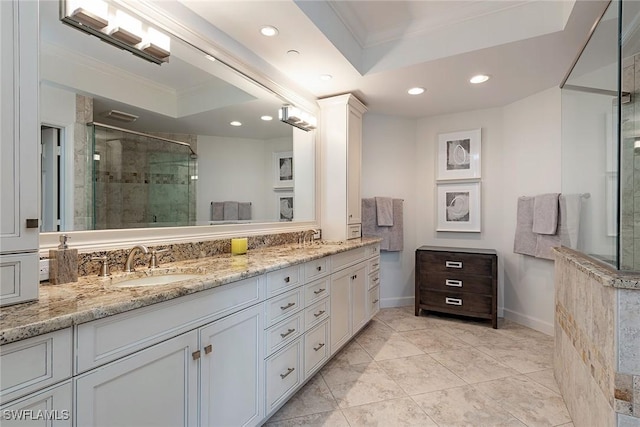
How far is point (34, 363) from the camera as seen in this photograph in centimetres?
79

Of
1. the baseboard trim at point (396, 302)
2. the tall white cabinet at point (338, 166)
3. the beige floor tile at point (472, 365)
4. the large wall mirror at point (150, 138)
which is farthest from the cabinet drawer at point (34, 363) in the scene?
the baseboard trim at point (396, 302)

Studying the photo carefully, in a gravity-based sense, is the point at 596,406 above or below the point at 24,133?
below

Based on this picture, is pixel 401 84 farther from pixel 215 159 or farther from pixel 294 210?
pixel 215 159

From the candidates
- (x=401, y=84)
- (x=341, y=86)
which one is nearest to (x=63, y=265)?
(x=341, y=86)

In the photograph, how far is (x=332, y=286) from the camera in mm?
2365

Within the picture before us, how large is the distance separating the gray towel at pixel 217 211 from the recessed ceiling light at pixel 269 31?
3.83ft

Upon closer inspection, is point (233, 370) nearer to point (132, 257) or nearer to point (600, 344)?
point (132, 257)

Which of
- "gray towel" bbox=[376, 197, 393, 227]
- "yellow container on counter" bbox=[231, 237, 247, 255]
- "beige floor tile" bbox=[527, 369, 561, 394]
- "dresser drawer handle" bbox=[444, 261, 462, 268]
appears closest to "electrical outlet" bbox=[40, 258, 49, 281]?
"yellow container on counter" bbox=[231, 237, 247, 255]

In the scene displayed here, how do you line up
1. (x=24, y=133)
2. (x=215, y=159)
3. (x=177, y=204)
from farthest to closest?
(x=215, y=159) < (x=177, y=204) < (x=24, y=133)

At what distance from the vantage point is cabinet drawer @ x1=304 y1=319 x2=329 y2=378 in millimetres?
2021

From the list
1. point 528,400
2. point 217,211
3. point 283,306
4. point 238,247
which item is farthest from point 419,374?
point 217,211

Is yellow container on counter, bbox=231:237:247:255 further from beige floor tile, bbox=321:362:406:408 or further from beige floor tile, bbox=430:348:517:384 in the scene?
beige floor tile, bbox=430:348:517:384

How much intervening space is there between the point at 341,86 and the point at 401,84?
0.56m

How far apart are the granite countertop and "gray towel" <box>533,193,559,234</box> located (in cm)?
266
